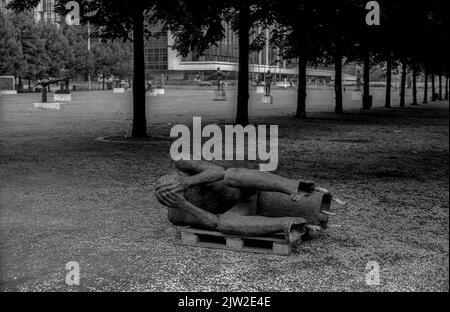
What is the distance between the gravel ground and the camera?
16.9 ft

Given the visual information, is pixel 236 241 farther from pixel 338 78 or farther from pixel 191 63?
pixel 191 63

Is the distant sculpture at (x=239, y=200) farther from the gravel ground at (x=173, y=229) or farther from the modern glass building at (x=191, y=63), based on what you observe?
the modern glass building at (x=191, y=63)

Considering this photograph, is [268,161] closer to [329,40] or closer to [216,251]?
[216,251]

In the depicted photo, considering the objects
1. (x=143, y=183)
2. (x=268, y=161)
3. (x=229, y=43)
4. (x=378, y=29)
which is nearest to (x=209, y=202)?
(x=143, y=183)

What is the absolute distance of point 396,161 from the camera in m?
13.2

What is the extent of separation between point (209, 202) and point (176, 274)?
4.04 feet

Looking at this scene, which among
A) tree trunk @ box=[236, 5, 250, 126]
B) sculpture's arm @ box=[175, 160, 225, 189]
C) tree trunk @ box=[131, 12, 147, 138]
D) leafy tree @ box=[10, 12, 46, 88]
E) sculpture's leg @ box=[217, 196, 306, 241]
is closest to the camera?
sculpture's leg @ box=[217, 196, 306, 241]

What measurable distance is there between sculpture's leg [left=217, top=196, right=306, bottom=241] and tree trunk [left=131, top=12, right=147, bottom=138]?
11.2 m

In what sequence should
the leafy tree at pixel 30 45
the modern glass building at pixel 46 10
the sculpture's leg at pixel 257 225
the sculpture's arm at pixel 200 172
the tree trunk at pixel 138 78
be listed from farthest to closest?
the leafy tree at pixel 30 45, the modern glass building at pixel 46 10, the tree trunk at pixel 138 78, the sculpture's arm at pixel 200 172, the sculpture's leg at pixel 257 225

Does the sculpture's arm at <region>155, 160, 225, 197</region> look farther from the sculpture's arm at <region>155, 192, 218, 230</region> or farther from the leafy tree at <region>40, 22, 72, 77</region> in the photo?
the leafy tree at <region>40, 22, 72, 77</region>

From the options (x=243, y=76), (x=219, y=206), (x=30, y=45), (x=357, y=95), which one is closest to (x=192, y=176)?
(x=219, y=206)

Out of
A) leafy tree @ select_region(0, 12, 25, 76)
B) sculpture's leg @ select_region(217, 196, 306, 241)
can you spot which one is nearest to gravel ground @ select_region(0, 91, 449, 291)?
sculpture's leg @ select_region(217, 196, 306, 241)

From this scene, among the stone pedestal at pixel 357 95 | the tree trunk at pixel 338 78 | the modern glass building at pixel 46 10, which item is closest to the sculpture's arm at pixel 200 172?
the modern glass building at pixel 46 10

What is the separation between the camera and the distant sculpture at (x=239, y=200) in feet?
19.3
